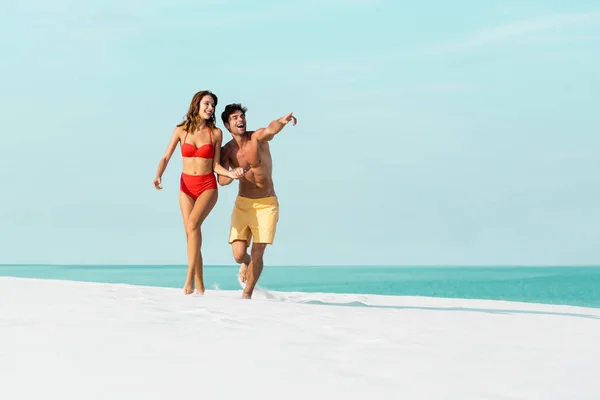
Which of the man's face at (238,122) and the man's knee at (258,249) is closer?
the man's face at (238,122)

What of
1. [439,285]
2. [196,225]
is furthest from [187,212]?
[439,285]

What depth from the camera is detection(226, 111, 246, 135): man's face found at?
8430 millimetres

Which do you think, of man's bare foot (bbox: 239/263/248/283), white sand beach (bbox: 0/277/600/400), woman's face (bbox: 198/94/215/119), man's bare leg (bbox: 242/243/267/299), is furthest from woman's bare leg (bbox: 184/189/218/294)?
white sand beach (bbox: 0/277/600/400)

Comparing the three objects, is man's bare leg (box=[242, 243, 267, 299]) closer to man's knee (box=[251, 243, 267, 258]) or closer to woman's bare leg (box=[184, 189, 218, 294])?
man's knee (box=[251, 243, 267, 258])

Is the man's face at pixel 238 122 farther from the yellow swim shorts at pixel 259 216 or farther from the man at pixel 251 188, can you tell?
the yellow swim shorts at pixel 259 216

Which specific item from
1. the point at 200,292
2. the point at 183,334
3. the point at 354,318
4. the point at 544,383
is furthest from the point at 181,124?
the point at 544,383

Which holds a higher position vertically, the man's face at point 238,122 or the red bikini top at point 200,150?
the man's face at point 238,122

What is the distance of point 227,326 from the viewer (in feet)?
19.2

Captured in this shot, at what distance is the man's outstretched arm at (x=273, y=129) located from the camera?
8086mm

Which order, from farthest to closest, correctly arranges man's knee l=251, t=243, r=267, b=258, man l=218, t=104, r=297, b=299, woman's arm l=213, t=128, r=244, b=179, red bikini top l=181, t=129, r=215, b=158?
1. man's knee l=251, t=243, r=267, b=258
2. man l=218, t=104, r=297, b=299
3. red bikini top l=181, t=129, r=215, b=158
4. woman's arm l=213, t=128, r=244, b=179

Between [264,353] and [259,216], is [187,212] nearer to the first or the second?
[259,216]

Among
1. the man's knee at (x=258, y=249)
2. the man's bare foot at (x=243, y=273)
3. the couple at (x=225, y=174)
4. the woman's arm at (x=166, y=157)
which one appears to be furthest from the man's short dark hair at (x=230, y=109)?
the man's bare foot at (x=243, y=273)

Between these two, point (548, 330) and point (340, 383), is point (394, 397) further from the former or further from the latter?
point (548, 330)

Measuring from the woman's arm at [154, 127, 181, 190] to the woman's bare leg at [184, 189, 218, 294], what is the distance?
502mm
